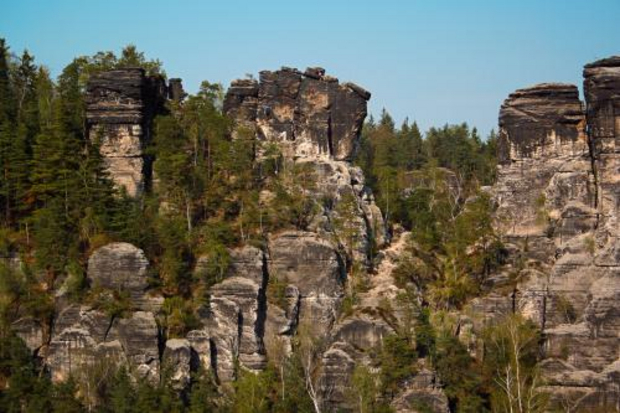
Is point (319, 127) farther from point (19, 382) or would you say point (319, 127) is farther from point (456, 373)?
point (19, 382)

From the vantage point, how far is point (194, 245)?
44781 mm

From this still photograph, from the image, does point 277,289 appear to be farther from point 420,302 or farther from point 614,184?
point 614,184

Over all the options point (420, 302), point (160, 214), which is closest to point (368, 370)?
point (420, 302)

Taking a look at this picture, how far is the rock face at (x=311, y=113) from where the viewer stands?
1917 inches

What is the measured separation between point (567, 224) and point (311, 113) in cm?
1269

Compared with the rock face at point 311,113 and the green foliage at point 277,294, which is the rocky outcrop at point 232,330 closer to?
the green foliage at point 277,294

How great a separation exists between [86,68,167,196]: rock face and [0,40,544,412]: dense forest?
687mm

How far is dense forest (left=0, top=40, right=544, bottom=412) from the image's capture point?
39.6 m

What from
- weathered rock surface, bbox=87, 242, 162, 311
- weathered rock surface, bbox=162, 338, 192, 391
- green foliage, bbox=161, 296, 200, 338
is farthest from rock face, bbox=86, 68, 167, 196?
weathered rock surface, bbox=162, 338, 192, 391

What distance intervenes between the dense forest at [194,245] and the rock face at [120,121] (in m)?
0.69

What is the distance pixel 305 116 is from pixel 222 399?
48.5 ft

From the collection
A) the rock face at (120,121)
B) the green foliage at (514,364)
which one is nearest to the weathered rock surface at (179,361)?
the rock face at (120,121)

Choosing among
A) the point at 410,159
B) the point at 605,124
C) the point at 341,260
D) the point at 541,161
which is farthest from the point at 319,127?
the point at 410,159

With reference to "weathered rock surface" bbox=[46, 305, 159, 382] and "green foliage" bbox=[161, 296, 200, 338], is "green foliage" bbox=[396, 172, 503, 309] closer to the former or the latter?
"green foliage" bbox=[161, 296, 200, 338]
